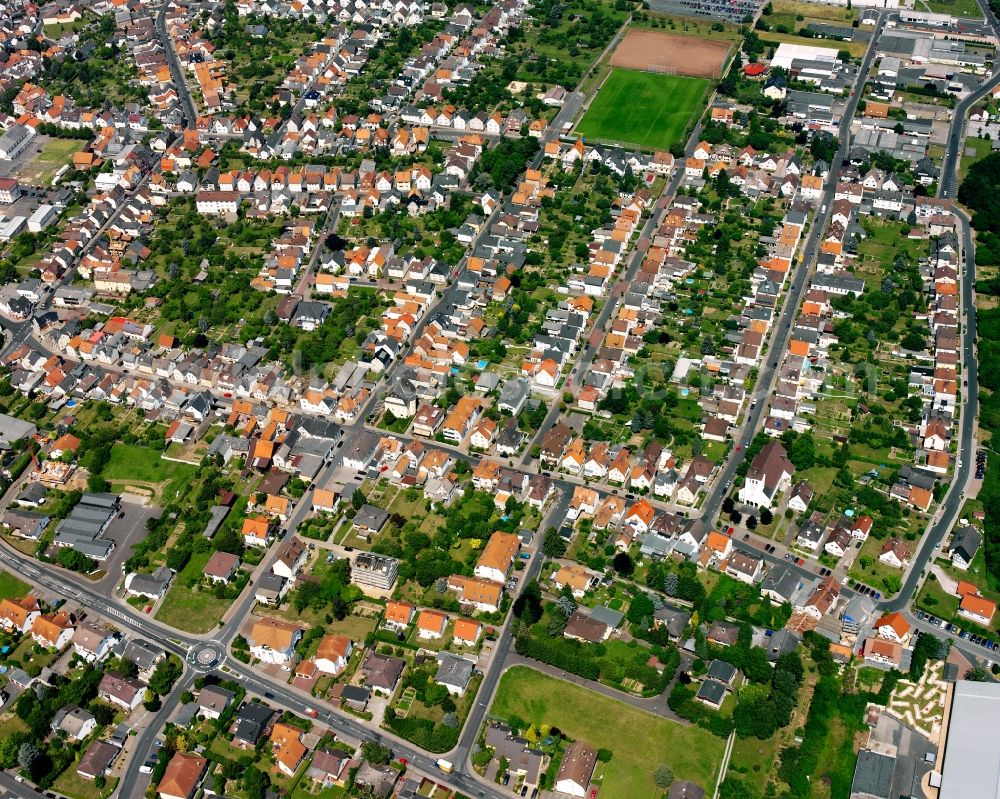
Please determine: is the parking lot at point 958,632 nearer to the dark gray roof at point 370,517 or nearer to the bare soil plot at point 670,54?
the dark gray roof at point 370,517

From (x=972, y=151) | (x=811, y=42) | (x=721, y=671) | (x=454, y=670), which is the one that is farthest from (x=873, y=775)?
(x=811, y=42)

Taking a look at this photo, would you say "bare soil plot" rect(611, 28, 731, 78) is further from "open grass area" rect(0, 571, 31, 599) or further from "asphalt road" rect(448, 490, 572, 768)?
"open grass area" rect(0, 571, 31, 599)

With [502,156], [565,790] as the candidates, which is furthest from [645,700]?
[502,156]

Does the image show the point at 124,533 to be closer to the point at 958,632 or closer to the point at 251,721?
the point at 251,721

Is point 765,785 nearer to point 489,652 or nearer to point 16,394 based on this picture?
point 489,652

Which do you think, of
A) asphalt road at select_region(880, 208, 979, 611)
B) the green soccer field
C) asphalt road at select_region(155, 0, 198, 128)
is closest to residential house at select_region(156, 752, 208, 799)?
asphalt road at select_region(880, 208, 979, 611)

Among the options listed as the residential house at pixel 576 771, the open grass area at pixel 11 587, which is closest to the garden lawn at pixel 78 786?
the open grass area at pixel 11 587
